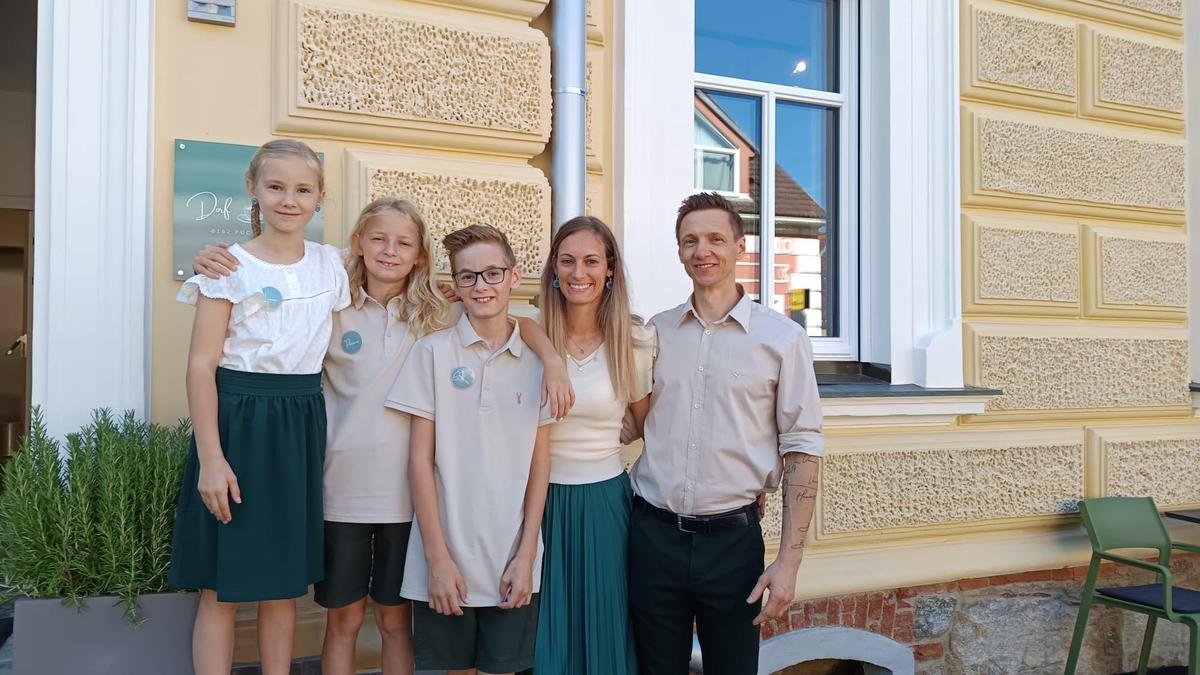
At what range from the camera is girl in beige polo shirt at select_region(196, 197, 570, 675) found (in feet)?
7.36

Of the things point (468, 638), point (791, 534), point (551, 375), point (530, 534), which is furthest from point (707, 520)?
point (468, 638)

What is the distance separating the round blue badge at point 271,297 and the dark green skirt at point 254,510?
0.58 feet

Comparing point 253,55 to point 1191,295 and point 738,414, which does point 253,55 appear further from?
point 1191,295

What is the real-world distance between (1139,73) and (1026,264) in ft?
4.31

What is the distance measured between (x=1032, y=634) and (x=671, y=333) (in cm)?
297

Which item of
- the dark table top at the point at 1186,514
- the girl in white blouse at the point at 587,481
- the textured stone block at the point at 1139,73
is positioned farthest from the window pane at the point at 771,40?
the dark table top at the point at 1186,514

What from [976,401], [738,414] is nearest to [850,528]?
[976,401]

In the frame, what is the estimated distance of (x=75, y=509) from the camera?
2150mm

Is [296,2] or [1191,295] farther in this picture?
[1191,295]

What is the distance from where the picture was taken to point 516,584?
214 cm

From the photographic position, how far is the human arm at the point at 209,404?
1996mm

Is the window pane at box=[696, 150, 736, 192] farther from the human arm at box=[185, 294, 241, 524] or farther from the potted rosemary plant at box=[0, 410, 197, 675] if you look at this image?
the potted rosemary plant at box=[0, 410, 197, 675]

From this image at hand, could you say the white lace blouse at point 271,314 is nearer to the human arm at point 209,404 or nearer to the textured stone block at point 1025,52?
the human arm at point 209,404

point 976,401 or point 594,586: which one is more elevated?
point 976,401
